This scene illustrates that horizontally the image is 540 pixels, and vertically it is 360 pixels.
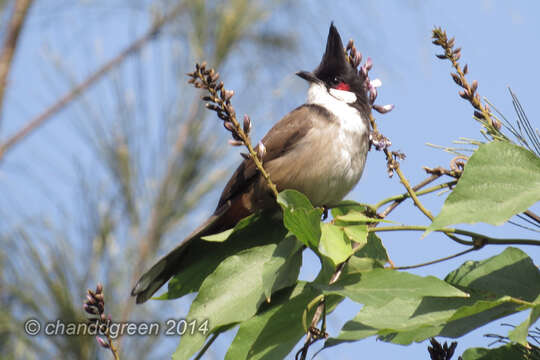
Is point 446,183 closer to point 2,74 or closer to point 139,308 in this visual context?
point 139,308

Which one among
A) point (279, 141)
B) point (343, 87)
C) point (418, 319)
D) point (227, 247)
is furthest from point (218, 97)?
point (343, 87)

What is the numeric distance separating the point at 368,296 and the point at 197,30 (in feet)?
10.5

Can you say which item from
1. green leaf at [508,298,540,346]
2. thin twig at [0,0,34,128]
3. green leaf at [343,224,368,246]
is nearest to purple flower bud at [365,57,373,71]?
green leaf at [343,224,368,246]

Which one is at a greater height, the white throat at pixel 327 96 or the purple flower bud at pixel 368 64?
the purple flower bud at pixel 368 64

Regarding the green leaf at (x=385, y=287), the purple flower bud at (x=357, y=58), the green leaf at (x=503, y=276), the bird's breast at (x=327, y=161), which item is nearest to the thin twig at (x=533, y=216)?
the green leaf at (x=503, y=276)

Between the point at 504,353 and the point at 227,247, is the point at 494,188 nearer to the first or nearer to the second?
the point at 504,353

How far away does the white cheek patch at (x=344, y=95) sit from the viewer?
9.41 ft

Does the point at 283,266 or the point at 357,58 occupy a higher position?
the point at 357,58

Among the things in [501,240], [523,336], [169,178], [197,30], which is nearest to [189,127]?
Answer: [169,178]

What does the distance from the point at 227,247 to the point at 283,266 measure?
327 mm

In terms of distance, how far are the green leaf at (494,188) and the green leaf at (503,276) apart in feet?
0.60

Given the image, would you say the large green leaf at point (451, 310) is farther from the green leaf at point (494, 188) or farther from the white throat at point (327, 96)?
the white throat at point (327, 96)

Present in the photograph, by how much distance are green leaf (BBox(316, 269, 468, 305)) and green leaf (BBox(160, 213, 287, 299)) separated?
401 millimetres

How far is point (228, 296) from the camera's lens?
4.49 ft
